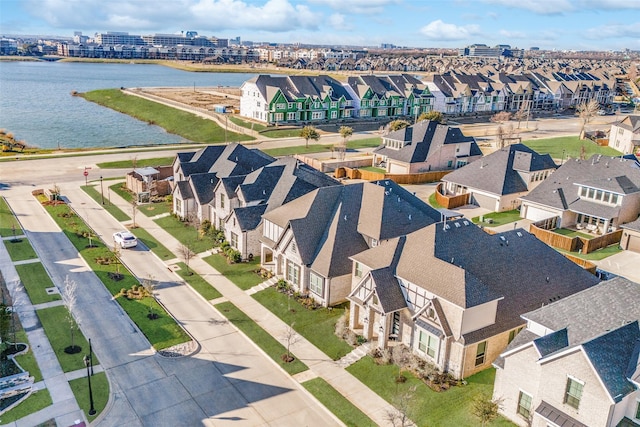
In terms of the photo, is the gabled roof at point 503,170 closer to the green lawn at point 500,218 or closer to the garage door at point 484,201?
the garage door at point 484,201

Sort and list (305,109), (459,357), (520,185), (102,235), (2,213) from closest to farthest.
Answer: (459,357)
(102,235)
(2,213)
(520,185)
(305,109)

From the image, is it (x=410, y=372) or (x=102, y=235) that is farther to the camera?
(x=102, y=235)

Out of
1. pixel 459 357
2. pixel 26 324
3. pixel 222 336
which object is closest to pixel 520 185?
pixel 459 357

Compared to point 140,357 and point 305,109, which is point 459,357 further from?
point 305,109

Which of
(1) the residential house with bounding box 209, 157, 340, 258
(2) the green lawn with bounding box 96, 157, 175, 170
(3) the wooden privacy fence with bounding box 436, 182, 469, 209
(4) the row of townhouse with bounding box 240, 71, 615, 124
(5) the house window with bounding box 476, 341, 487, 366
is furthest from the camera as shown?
(4) the row of townhouse with bounding box 240, 71, 615, 124

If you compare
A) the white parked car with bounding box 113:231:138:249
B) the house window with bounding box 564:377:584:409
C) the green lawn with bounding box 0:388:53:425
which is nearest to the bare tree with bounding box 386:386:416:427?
the house window with bounding box 564:377:584:409

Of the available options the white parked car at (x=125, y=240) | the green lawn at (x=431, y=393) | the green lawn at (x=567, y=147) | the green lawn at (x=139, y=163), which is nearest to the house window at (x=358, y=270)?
the green lawn at (x=431, y=393)

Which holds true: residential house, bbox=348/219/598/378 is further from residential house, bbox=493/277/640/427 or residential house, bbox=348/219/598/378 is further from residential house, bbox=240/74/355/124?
residential house, bbox=240/74/355/124
